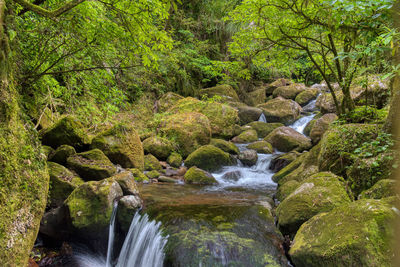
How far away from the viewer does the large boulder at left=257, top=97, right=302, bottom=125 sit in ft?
46.0

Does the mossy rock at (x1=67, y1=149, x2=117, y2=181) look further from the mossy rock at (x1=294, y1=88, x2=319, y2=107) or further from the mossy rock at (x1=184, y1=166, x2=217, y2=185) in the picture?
the mossy rock at (x1=294, y1=88, x2=319, y2=107)

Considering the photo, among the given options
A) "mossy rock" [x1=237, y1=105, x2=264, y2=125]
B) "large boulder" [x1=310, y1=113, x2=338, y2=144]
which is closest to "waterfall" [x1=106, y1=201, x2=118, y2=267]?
"large boulder" [x1=310, y1=113, x2=338, y2=144]

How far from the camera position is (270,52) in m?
6.05

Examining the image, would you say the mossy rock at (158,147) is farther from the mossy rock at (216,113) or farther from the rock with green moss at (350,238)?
the rock with green moss at (350,238)

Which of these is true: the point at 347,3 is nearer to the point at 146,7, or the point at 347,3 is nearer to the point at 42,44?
the point at 146,7

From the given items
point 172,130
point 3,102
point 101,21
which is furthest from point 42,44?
Result: point 172,130

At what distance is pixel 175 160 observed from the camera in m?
8.87

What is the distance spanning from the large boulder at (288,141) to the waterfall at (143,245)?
767 cm

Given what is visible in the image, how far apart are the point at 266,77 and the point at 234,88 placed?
437 cm

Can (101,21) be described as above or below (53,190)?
above

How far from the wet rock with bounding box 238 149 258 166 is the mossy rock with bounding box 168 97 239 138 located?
7.87ft

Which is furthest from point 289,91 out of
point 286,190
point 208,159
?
point 286,190

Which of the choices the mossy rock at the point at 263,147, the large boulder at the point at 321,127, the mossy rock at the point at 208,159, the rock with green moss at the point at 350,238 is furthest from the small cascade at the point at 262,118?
the rock with green moss at the point at 350,238

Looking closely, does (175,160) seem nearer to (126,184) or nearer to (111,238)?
(126,184)
